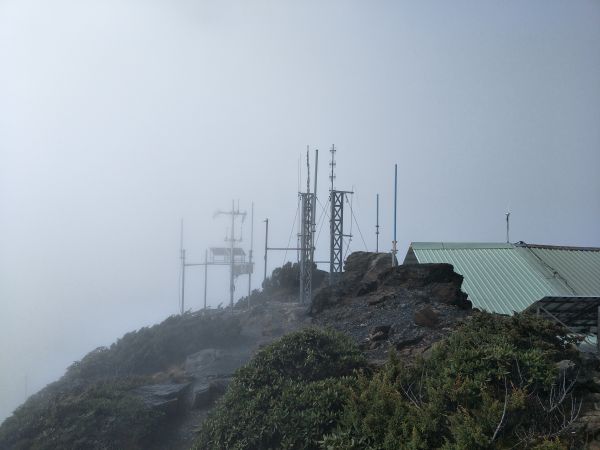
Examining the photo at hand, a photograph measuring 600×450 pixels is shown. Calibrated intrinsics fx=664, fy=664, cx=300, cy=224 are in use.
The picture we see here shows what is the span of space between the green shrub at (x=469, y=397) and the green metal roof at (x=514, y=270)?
30.4 ft

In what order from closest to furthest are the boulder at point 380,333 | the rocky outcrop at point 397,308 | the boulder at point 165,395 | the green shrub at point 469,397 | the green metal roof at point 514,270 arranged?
1. the green shrub at point 469,397
2. the boulder at point 165,395
3. the rocky outcrop at point 397,308
4. the boulder at point 380,333
5. the green metal roof at point 514,270

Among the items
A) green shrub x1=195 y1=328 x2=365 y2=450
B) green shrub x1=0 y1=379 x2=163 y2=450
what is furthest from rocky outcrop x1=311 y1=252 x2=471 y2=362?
green shrub x1=0 y1=379 x2=163 y2=450

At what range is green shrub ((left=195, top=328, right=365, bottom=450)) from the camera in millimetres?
10984

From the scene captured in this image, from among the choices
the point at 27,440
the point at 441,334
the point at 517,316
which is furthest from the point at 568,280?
the point at 27,440

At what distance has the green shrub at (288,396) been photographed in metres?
11.0

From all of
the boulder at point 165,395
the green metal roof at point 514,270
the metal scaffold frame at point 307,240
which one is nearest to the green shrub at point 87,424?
the boulder at point 165,395

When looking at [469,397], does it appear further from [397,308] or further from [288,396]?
[397,308]

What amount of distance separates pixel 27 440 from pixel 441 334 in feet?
31.3

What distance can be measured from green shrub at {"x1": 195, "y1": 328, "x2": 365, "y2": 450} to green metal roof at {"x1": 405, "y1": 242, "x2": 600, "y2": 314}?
900 centimetres

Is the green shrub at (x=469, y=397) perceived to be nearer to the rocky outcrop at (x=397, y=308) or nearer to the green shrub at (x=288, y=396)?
the green shrub at (x=288, y=396)

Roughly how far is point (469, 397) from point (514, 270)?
14.3m

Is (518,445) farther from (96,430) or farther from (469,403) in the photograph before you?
(96,430)

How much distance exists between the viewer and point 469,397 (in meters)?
9.98

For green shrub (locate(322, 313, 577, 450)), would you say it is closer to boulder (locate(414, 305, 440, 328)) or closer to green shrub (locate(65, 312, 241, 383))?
boulder (locate(414, 305, 440, 328))
